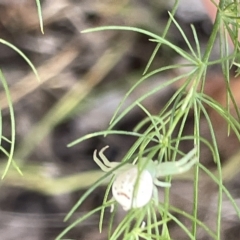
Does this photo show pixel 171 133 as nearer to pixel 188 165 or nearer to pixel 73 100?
pixel 188 165

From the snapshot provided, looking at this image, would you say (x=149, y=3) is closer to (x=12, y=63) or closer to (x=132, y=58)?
(x=132, y=58)

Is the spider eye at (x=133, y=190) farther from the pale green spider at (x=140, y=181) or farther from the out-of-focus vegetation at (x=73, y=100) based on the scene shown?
the out-of-focus vegetation at (x=73, y=100)

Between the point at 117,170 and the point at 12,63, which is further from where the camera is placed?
the point at 12,63

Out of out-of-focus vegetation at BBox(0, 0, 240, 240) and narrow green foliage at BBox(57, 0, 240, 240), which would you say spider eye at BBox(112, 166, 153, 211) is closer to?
narrow green foliage at BBox(57, 0, 240, 240)

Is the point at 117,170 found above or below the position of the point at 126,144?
below

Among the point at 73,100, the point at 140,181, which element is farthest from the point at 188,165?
the point at 73,100

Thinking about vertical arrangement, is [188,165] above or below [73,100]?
below

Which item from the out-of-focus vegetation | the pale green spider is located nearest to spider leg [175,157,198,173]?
the pale green spider

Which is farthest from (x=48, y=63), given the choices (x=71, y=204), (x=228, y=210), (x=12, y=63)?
(x=228, y=210)
